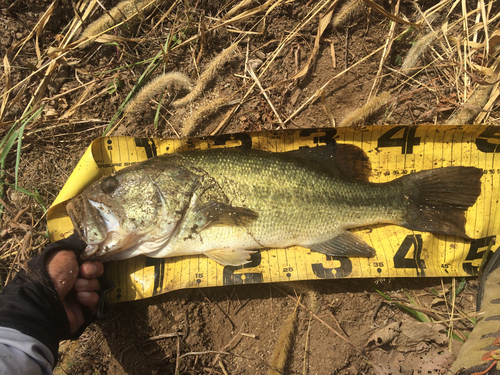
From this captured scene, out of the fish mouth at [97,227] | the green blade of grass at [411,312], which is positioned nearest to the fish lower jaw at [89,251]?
the fish mouth at [97,227]

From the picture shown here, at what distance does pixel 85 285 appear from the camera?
258cm

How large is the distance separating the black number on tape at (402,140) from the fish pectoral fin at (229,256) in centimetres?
178

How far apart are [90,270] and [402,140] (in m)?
3.25

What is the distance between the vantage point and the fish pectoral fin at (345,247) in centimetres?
273

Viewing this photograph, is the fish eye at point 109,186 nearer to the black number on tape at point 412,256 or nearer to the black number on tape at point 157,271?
the black number on tape at point 157,271

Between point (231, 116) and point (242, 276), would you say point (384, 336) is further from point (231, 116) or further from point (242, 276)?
point (231, 116)

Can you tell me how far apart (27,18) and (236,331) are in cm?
406

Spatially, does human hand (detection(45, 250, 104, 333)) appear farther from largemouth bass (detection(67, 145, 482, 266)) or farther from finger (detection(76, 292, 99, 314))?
largemouth bass (detection(67, 145, 482, 266))

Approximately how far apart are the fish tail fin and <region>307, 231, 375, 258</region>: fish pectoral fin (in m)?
0.48

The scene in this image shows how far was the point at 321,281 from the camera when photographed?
116 inches

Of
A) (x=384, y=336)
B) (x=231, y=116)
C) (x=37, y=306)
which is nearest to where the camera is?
(x=37, y=306)

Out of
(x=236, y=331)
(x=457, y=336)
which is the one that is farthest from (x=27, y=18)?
(x=457, y=336)

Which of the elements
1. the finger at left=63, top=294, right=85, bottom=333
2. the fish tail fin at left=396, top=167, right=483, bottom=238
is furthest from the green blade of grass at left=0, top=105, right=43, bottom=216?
the fish tail fin at left=396, top=167, right=483, bottom=238

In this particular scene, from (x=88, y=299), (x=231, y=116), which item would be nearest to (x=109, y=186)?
(x=88, y=299)
